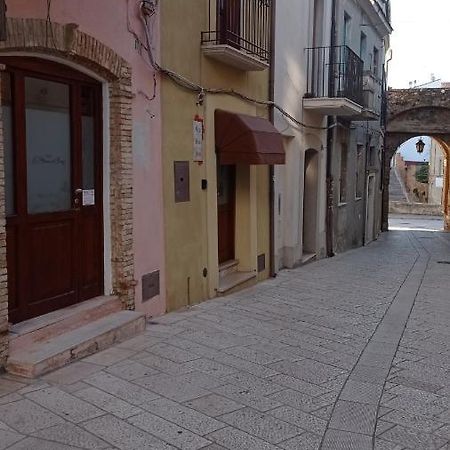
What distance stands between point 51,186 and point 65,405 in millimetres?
2097

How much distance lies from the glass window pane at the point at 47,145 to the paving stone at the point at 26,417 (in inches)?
69.1

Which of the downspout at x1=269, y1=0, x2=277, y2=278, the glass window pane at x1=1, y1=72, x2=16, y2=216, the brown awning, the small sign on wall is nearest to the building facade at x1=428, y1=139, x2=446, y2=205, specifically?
the downspout at x1=269, y1=0, x2=277, y2=278

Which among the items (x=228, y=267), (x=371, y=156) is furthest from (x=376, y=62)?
(x=228, y=267)

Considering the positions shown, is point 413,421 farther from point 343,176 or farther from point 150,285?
point 343,176

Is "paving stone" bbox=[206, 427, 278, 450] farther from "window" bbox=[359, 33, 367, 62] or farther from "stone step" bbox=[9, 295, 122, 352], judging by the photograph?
"window" bbox=[359, 33, 367, 62]

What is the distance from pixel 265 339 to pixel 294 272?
5.21m

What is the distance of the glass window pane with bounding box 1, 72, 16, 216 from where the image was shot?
4.79 metres

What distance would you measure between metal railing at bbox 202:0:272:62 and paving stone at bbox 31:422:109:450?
5.39 meters

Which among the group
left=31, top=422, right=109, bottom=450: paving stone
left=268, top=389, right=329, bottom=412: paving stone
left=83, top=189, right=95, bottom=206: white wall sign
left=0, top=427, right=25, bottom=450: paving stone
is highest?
left=83, top=189, right=95, bottom=206: white wall sign

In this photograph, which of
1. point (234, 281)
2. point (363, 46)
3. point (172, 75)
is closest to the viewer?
point (172, 75)

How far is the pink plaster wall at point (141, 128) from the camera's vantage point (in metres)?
5.65

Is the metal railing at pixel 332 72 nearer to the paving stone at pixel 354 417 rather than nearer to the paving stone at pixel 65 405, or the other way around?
the paving stone at pixel 354 417

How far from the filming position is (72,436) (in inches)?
146

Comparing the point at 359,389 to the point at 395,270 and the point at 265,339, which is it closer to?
the point at 265,339
